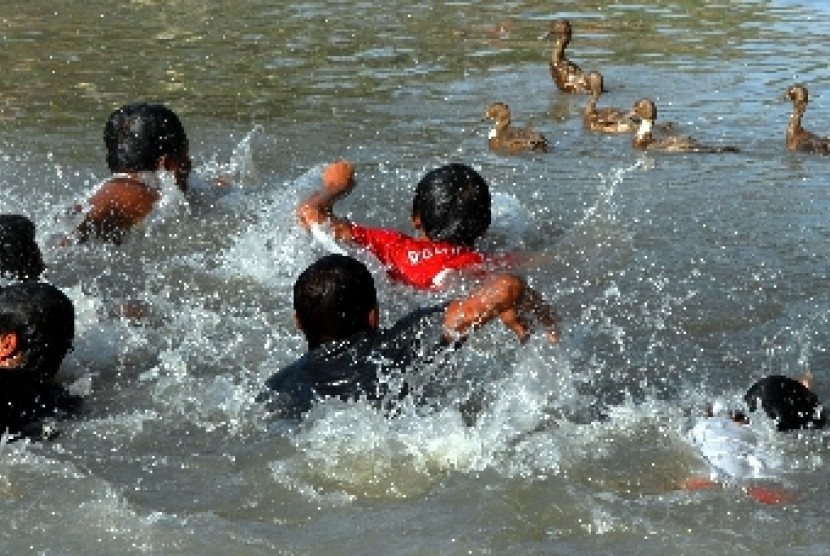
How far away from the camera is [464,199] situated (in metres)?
7.27

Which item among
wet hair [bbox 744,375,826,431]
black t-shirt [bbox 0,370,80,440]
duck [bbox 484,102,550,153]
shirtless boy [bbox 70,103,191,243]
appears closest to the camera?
black t-shirt [bbox 0,370,80,440]

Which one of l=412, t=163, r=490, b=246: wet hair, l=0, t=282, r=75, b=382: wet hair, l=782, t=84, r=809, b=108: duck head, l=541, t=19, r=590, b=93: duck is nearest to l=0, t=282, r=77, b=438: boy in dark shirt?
l=0, t=282, r=75, b=382: wet hair

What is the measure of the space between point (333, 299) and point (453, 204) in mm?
1679


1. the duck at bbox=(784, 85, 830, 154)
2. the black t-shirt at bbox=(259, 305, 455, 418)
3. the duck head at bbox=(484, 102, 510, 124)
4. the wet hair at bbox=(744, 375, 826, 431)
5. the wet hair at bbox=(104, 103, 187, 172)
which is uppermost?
the wet hair at bbox=(104, 103, 187, 172)

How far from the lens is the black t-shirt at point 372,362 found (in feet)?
18.7

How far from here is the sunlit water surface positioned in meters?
5.21

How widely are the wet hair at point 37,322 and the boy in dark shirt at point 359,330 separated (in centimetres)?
95


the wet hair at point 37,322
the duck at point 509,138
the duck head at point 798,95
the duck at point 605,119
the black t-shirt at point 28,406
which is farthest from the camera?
the duck at point 605,119

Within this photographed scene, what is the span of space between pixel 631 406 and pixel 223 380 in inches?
65.9

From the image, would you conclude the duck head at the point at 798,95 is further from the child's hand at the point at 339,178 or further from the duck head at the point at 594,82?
the child's hand at the point at 339,178

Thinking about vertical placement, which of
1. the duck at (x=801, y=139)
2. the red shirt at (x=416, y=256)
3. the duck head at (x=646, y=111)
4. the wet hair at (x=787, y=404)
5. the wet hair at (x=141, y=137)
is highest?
the wet hair at (x=141, y=137)

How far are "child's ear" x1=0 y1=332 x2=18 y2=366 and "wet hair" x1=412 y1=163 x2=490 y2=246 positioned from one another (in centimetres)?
215

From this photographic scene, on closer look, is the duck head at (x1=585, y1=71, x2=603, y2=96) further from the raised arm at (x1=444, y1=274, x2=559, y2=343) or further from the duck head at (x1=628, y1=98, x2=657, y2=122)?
the raised arm at (x1=444, y1=274, x2=559, y2=343)

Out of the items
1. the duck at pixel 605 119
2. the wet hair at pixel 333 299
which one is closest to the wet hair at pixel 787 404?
the wet hair at pixel 333 299
